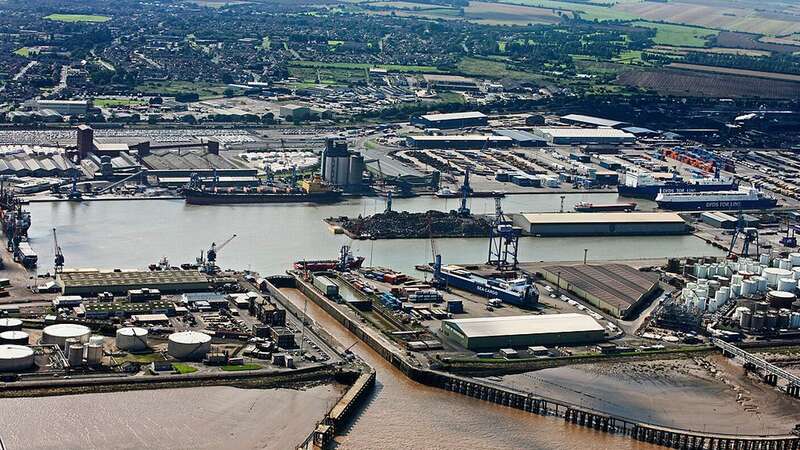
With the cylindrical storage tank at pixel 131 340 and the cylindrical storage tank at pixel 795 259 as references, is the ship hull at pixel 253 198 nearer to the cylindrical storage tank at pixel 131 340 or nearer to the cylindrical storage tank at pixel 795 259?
the cylindrical storage tank at pixel 795 259

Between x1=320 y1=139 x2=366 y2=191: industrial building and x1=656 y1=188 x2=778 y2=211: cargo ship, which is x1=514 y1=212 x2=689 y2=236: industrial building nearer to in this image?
x1=656 y1=188 x2=778 y2=211: cargo ship

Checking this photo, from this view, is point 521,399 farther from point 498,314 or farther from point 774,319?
point 774,319

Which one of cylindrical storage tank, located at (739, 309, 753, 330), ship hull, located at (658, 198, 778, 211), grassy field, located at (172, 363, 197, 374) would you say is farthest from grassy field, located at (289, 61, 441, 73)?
grassy field, located at (172, 363, 197, 374)

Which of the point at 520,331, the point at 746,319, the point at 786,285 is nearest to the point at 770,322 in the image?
the point at 746,319

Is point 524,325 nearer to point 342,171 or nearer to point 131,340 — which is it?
point 131,340

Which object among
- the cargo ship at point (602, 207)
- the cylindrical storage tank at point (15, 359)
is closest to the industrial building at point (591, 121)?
the cargo ship at point (602, 207)
